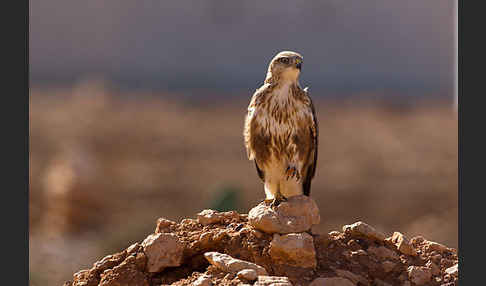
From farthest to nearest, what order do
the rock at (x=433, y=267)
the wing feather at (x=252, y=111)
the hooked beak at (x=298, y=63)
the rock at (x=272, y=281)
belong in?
the wing feather at (x=252, y=111) < the hooked beak at (x=298, y=63) < the rock at (x=433, y=267) < the rock at (x=272, y=281)

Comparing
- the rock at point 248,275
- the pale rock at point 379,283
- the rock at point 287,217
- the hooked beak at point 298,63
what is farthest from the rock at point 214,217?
the hooked beak at point 298,63

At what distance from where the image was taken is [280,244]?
694cm

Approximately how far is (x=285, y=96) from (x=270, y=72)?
0.34m

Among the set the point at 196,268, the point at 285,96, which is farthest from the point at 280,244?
the point at 285,96

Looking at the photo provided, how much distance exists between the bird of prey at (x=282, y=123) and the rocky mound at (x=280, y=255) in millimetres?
1002

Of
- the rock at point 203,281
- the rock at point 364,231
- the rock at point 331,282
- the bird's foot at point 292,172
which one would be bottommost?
the rock at point 203,281

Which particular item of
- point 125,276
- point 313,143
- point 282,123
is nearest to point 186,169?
point 313,143

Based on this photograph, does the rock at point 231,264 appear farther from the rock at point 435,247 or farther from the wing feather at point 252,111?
the wing feather at point 252,111

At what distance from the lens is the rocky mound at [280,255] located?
6910mm

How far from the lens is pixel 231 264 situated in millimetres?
6621

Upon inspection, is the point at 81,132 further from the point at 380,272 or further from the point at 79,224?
the point at 380,272

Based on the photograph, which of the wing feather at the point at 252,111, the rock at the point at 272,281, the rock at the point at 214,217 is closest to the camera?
Answer: the rock at the point at 272,281

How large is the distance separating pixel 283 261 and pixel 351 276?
606 mm

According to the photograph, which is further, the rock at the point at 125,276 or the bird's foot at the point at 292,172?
the bird's foot at the point at 292,172
